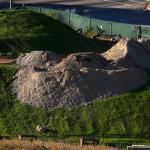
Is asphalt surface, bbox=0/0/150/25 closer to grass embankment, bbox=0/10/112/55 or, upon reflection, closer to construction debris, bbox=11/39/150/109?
grass embankment, bbox=0/10/112/55

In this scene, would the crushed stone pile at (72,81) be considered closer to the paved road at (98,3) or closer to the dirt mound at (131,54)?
the dirt mound at (131,54)

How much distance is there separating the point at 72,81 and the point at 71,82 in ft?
0.39

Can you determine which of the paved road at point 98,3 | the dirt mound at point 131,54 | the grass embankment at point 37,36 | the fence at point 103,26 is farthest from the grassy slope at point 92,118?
the paved road at point 98,3

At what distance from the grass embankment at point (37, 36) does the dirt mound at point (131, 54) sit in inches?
394

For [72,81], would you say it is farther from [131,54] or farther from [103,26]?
[103,26]

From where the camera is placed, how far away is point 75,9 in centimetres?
10388

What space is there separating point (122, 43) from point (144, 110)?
9.56 meters

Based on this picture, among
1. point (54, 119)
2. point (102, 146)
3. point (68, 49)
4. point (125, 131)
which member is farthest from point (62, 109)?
point (68, 49)

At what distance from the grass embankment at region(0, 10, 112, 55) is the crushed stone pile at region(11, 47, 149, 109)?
12.2 meters

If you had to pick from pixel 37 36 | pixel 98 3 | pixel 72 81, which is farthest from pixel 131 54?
pixel 98 3

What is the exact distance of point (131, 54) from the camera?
53.1 metres

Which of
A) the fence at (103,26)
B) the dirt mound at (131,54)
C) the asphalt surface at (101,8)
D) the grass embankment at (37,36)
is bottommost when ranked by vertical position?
the asphalt surface at (101,8)

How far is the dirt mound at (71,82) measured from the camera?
47.4 metres

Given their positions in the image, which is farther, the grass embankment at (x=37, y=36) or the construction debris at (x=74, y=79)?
the grass embankment at (x=37, y=36)
